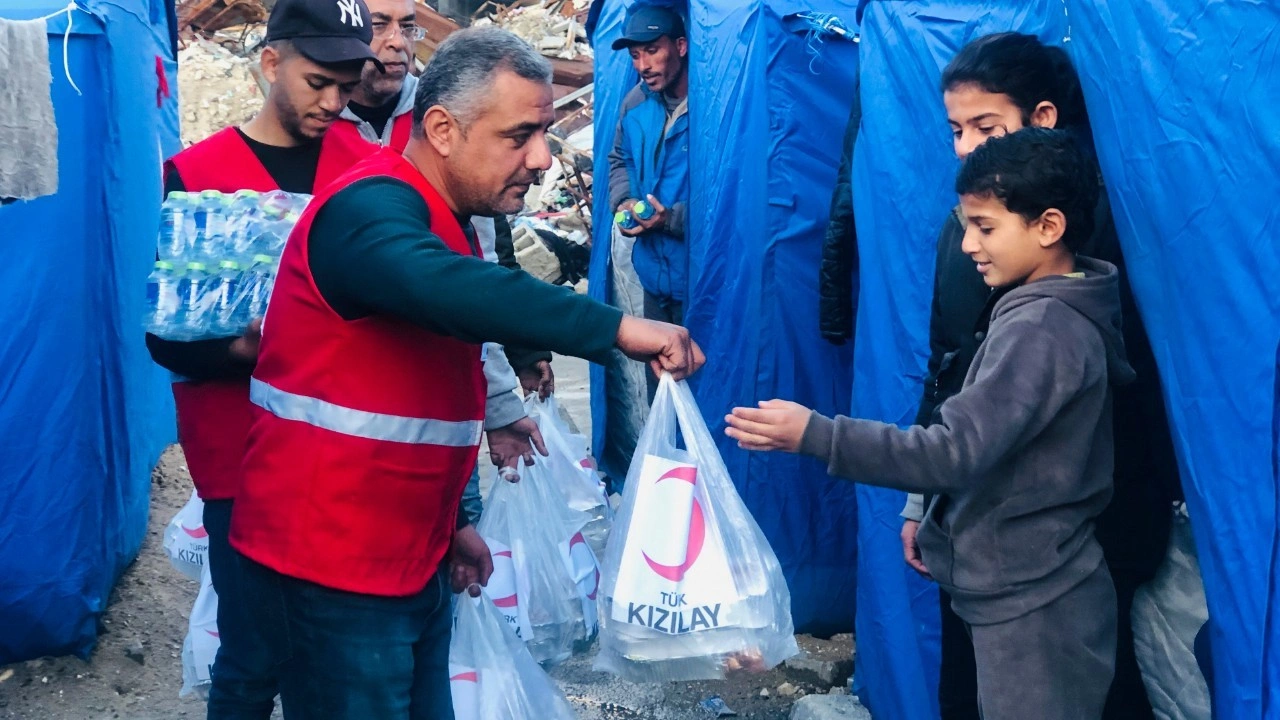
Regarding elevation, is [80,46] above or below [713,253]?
above

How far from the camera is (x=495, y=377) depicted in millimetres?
2805

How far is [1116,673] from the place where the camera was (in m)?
2.12

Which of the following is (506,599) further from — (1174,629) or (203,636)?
(1174,629)

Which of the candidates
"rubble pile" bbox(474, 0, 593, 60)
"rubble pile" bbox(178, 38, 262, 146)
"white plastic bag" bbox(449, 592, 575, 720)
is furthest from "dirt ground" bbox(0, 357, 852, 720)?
"rubble pile" bbox(474, 0, 593, 60)

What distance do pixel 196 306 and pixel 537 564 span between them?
4.77ft

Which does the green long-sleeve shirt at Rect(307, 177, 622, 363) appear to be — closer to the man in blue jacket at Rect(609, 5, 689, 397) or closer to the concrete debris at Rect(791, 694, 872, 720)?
the concrete debris at Rect(791, 694, 872, 720)

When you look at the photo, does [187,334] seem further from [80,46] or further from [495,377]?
[80,46]

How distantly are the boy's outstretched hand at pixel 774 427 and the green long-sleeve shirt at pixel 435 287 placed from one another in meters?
0.27

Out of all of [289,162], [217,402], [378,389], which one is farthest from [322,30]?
[378,389]

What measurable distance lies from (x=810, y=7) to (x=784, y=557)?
181cm

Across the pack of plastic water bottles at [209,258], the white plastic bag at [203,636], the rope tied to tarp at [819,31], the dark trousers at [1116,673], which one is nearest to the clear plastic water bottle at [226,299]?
the pack of plastic water bottles at [209,258]

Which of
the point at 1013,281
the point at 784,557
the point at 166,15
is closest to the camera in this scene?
the point at 1013,281

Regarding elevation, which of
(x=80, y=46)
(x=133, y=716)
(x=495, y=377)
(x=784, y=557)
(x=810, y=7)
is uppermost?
(x=810, y=7)

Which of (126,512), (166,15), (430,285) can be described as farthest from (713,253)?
(166,15)
